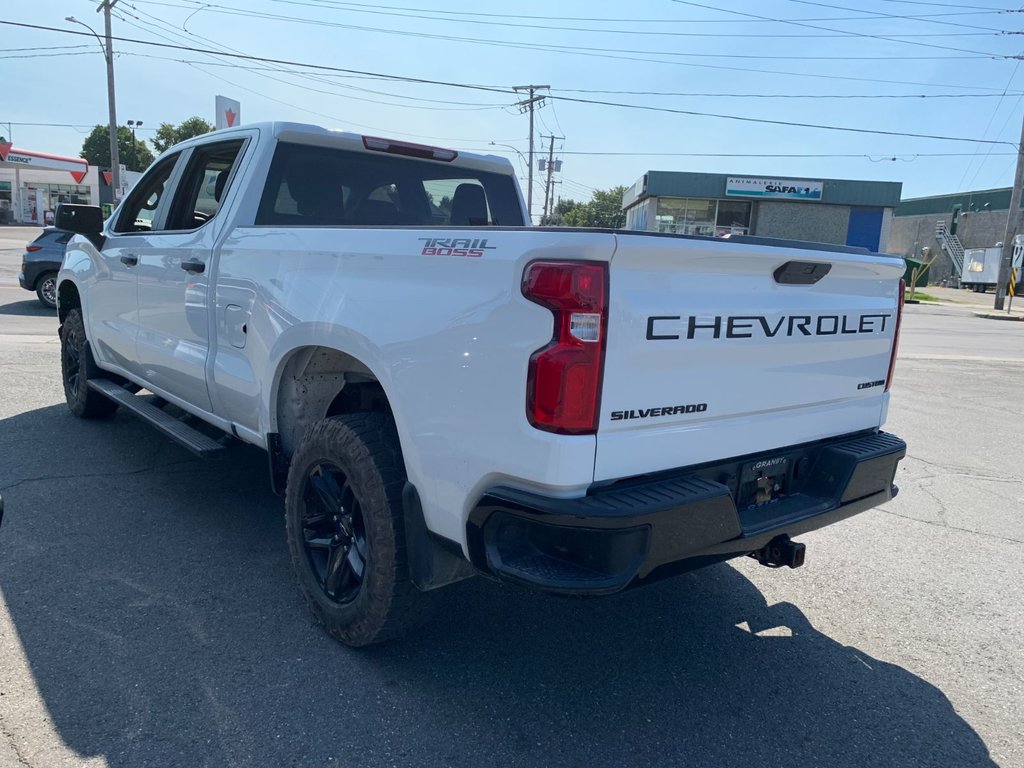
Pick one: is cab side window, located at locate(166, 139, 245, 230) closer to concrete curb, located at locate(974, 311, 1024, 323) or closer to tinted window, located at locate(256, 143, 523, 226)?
tinted window, located at locate(256, 143, 523, 226)

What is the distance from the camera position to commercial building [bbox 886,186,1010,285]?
177 ft

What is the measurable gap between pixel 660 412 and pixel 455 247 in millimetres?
832

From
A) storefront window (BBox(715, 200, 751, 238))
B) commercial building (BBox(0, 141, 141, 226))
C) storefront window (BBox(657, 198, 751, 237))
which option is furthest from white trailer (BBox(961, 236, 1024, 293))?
commercial building (BBox(0, 141, 141, 226))

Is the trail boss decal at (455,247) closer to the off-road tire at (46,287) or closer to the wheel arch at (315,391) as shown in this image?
the wheel arch at (315,391)

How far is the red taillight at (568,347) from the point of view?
2160mm

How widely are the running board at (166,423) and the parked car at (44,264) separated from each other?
9585 millimetres

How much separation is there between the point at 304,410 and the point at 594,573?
186 cm

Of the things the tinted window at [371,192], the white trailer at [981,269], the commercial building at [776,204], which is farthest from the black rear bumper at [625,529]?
the white trailer at [981,269]

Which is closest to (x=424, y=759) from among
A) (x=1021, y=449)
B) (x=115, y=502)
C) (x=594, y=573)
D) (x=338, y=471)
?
(x=594, y=573)

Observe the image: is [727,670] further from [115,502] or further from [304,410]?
[115,502]

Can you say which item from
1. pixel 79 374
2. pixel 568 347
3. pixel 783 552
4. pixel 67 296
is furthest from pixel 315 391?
pixel 67 296

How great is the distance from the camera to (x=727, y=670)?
10.1 feet

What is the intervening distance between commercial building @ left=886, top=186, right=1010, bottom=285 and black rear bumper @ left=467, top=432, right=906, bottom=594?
5484 centimetres

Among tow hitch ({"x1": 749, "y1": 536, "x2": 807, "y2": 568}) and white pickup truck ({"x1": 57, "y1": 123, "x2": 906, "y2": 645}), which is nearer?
white pickup truck ({"x1": 57, "y1": 123, "x2": 906, "y2": 645})
